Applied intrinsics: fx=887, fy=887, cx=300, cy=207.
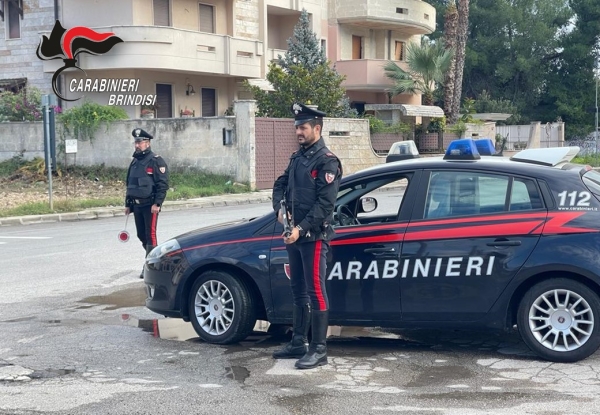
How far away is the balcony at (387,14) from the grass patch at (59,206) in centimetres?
2052

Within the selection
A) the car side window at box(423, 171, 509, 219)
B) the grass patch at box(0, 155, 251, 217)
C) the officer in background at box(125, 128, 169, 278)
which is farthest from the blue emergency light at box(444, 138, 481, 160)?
the grass patch at box(0, 155, 251, 217)

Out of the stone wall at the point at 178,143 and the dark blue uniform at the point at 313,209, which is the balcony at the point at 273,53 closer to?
the stone wall at the point at 178,143

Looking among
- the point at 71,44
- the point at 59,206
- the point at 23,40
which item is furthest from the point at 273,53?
the point at 59,206

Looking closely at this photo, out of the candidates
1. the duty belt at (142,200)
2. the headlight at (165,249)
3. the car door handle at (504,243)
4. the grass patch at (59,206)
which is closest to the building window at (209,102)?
the grass patch at (59,206)

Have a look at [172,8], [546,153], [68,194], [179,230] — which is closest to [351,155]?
[172,8]

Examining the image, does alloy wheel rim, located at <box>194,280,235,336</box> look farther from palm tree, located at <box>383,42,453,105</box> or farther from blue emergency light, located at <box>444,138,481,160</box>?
palm tree, located at <box>383,42,453,105</box>

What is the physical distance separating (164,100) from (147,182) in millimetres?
23035

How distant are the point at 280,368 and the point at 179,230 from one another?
10.1 metres

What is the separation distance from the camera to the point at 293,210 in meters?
6.18

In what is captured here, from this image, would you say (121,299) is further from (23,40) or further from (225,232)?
(23,40)

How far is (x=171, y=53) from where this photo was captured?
30.5 metres

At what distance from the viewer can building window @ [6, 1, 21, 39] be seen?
1294 inches

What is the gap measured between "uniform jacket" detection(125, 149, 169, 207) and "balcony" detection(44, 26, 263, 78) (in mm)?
20258

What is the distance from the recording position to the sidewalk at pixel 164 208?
19562 mm
